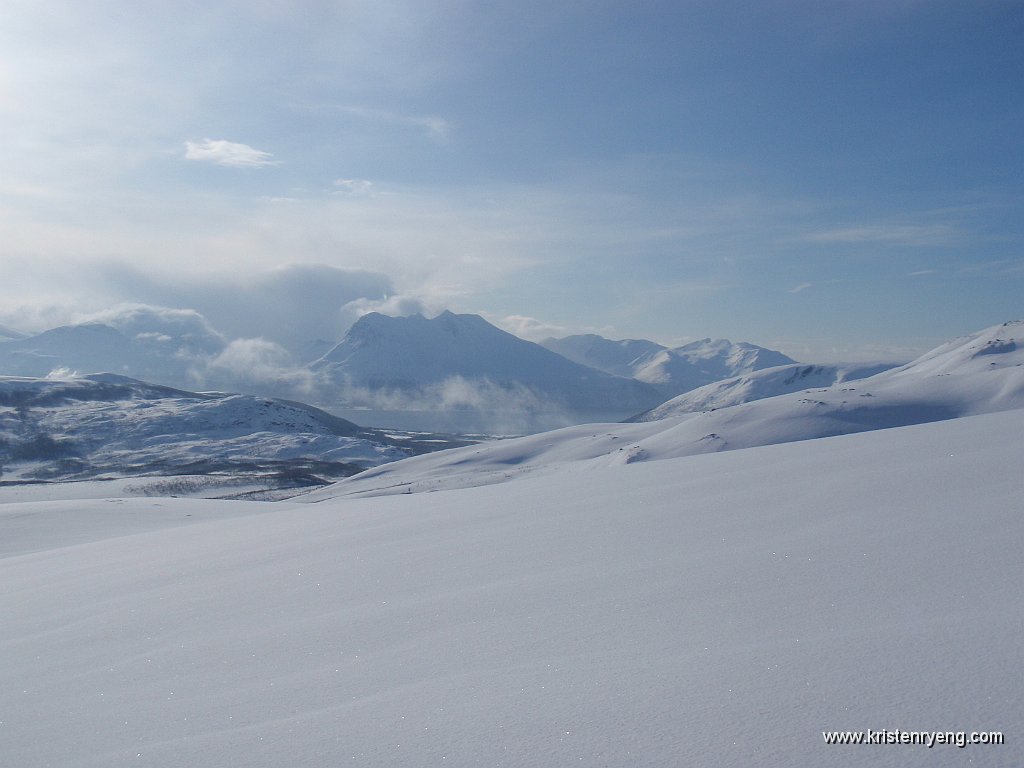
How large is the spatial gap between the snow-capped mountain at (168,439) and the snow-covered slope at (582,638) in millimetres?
50363

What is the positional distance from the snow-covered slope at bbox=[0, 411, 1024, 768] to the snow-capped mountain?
50.4m

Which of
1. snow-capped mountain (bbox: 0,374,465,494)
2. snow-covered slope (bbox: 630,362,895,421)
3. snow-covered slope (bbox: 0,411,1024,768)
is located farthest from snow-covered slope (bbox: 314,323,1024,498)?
snow-covered slope (bbox: 630,362,895,421)

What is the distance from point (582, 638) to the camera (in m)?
3.83

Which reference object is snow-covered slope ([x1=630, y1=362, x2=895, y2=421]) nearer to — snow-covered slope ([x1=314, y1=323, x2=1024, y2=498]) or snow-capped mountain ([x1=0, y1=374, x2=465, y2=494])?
snow-capped mountain ([x1=0, y1=374, x2=465, y2=494])

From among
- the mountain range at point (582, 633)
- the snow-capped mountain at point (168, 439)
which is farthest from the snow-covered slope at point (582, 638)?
the snow-capped mountain at point (168, 439)

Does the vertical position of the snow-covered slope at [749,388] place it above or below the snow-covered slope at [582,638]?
above

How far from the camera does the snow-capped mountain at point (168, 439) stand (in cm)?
6681

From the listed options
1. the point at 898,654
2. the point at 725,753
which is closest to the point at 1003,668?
the point at 898,654

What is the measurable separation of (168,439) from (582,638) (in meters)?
90.9

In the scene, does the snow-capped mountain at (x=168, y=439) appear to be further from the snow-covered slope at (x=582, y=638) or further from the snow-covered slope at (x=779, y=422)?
the snow-covered slope at (x=582, y=638)

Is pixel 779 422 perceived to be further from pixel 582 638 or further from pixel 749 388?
pixel 749 388

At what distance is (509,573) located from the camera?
17.4 ft

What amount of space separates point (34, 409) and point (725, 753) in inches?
4180

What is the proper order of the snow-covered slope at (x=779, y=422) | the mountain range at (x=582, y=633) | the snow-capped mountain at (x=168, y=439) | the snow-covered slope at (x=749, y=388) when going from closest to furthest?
the mountain range at (x=582, y=633), the snow-covered slope at (x=779, y=422), the snow-capped mountain at (x=168, y=439), the snow-covered slope at (x=749, y=388)
